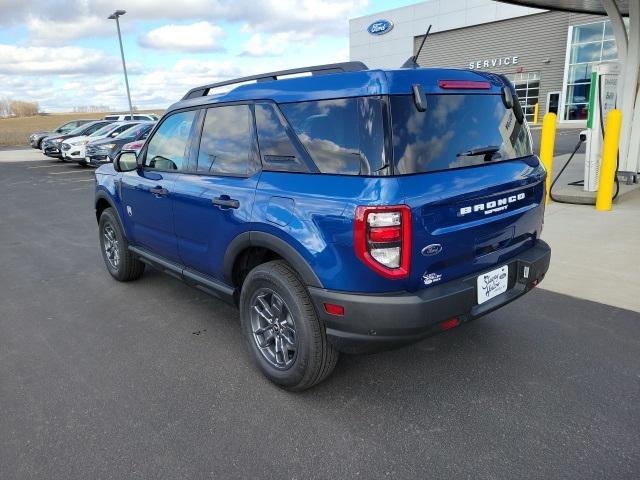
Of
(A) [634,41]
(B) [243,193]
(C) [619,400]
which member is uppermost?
(A) [634,41]

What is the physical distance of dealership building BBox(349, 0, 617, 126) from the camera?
105 ft

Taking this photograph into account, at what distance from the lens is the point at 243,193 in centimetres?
298

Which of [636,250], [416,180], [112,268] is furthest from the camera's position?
[636,250]

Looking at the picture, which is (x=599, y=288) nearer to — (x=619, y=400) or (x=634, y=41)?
(x=619, y=400)

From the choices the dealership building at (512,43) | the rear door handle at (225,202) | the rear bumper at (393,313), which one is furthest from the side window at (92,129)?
the dealership building at (512,43)

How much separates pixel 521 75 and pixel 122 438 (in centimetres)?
4050

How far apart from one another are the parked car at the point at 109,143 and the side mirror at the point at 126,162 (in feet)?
38.9

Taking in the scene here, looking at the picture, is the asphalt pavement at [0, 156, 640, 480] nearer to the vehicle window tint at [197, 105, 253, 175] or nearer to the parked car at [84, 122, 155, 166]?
the vehicle window tint at [197, 105, 253, 175]

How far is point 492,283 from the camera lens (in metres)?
2.79

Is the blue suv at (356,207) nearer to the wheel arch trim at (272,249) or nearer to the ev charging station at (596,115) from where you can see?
the wheel arch trim at (272,249)

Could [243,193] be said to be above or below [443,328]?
above

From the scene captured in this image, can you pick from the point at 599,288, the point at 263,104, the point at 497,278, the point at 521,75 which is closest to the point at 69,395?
the point at 263,104

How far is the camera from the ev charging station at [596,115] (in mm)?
7703

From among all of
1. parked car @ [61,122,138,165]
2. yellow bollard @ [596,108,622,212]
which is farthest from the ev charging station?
parked car @ [61,122,138,165]
